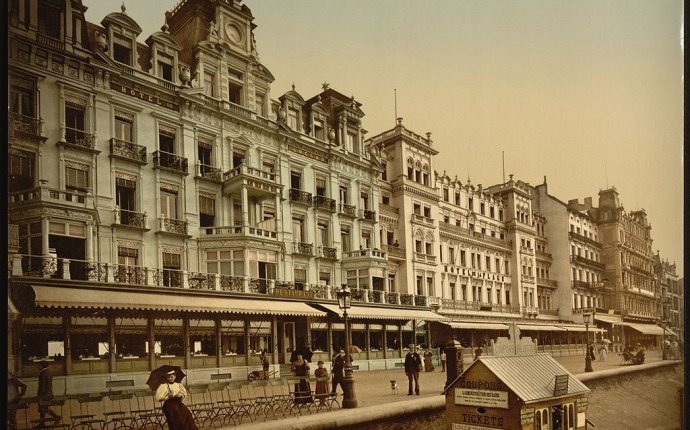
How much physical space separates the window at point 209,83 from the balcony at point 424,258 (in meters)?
4.63

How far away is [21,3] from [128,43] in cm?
135

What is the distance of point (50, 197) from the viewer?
16.2ft

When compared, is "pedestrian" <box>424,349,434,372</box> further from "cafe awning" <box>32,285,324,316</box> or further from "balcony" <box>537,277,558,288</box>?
"cafe awning" <box>32,285,324,316</box>

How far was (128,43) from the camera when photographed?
19.0 ft

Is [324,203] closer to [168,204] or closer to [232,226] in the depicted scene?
[232,226]

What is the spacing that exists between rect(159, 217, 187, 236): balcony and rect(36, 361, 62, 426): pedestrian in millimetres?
2139

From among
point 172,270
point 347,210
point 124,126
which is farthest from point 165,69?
point 347,210

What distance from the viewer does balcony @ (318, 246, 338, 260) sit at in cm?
845

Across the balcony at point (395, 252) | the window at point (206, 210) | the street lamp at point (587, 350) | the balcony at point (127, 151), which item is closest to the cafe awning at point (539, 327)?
the street lamp at point (587, 350)

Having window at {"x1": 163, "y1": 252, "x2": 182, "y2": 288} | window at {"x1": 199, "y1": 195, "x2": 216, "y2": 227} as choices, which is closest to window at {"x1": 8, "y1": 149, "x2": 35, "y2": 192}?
window at {"x1": 163, "y1": 252, "x2": 182, "y2": 288}

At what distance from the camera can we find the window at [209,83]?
7035mm

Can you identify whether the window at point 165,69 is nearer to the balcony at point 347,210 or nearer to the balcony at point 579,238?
the balcony at point 347,210

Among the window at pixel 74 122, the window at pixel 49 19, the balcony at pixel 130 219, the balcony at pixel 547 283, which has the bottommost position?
the balcony at pixel 547 283

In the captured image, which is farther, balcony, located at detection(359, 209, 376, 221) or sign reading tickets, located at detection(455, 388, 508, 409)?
balcony, located at detection(359, 209, 376, 221)
